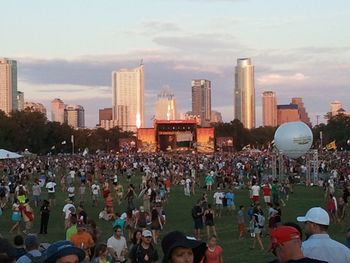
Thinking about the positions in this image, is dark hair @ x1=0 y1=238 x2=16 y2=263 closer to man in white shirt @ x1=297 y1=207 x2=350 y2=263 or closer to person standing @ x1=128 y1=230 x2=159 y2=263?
man in white shirt @ x1=297 y1=207 x2=350 y2=263

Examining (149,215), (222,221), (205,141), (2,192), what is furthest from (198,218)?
(205,141)

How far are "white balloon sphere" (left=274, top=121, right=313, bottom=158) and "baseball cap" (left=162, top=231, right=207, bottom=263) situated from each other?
125 feet

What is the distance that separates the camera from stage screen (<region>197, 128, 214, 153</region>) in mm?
116375

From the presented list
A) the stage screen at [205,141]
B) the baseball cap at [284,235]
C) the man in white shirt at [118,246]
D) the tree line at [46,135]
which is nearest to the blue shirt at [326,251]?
the baseball cap at [284,235]

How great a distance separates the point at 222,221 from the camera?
25797 millimetres

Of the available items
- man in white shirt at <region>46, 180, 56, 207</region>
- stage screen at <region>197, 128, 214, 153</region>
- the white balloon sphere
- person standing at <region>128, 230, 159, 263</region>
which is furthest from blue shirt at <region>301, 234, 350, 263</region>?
stage screen at <region>197, 128, 214, 153</region>

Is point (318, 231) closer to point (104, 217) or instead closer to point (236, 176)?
point (104, 217)

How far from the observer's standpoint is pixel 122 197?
3397 cm

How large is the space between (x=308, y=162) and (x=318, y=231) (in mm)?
37023

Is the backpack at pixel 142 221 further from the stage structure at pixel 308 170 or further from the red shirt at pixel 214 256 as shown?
the stage structure at pixel 308 170

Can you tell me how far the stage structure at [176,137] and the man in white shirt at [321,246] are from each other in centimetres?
10798

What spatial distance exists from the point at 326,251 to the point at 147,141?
111m

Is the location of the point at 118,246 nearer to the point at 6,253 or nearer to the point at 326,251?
the point at 326,251

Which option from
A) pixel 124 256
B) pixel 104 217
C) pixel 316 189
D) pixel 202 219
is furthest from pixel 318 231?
pixel 316 189
